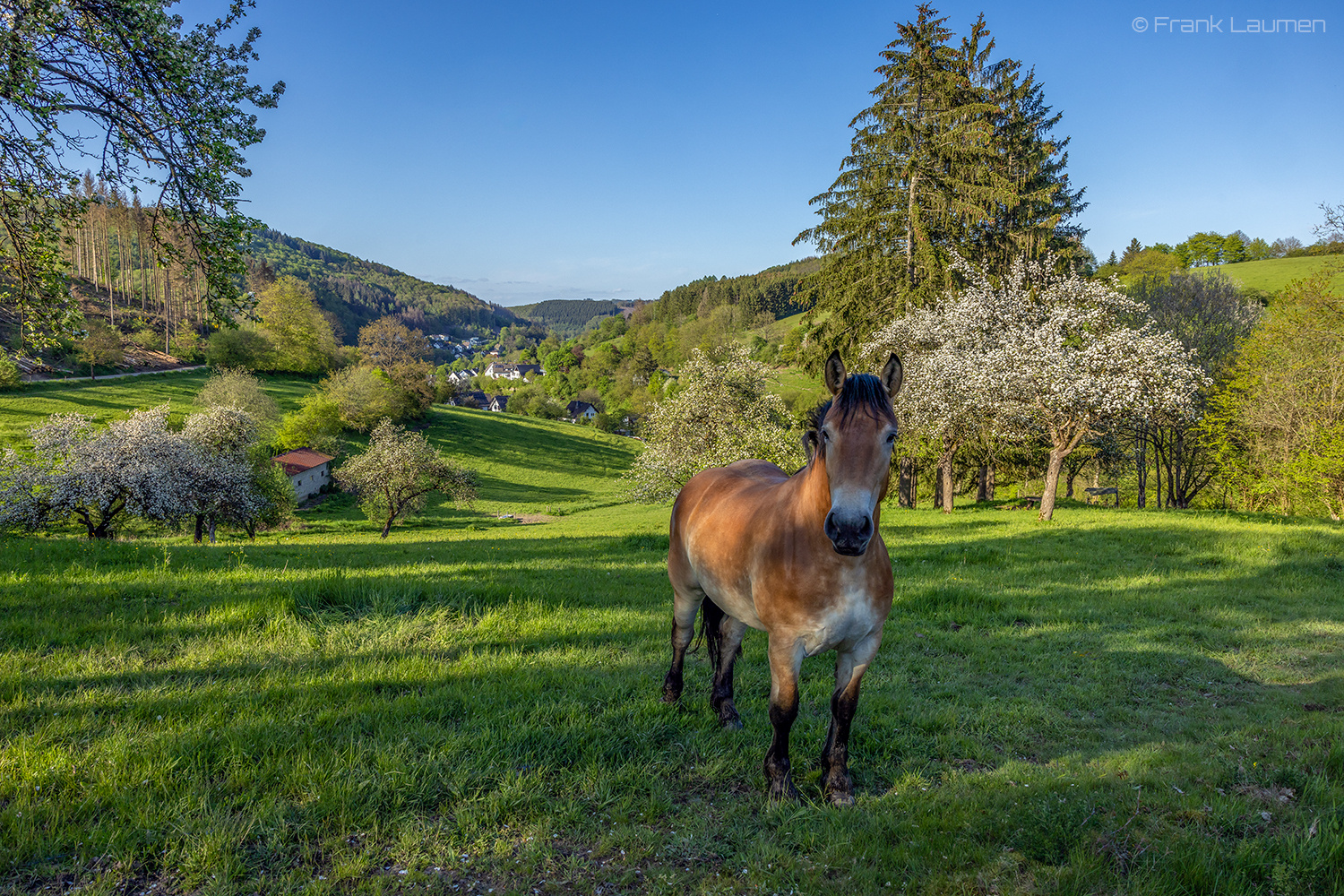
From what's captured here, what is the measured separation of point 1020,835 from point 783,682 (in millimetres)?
1578

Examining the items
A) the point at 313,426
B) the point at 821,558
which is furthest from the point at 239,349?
the point at 821,558

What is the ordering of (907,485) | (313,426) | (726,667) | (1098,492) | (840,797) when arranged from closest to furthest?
(840,797)
(726,667)
(907,485)
(1098,492)
(313,426)

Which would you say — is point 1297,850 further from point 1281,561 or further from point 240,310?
point 1281,561

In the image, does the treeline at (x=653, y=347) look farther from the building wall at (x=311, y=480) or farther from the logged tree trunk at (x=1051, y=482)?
A: the logged tree trunk at (x=1051, y=482)

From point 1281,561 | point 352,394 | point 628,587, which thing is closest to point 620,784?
point 628,587

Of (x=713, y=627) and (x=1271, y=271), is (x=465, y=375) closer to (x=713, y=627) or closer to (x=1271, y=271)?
(x=1271, y=271)

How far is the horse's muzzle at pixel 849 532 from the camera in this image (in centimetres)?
312

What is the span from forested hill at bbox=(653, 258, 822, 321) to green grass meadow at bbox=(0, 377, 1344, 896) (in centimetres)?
12648

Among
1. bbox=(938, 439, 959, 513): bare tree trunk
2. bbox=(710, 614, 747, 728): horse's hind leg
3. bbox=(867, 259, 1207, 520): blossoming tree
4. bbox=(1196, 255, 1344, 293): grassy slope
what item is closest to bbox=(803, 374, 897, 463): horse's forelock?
bbox=(710, 614, 747, 728): horse's hind leg

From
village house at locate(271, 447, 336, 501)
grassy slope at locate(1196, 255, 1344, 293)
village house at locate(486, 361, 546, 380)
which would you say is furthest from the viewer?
village house at locate(486, 361, 546, 380)

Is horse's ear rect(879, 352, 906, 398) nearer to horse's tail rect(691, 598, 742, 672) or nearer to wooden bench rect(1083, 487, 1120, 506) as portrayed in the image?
horse's tail rect(691, 598, 742, 672)

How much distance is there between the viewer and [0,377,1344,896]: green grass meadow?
10.2 ft

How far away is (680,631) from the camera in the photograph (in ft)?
18.6

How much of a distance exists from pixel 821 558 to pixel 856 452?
2.92 feet
